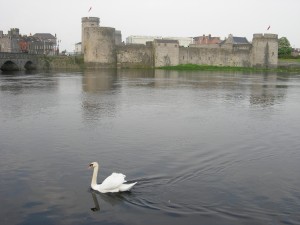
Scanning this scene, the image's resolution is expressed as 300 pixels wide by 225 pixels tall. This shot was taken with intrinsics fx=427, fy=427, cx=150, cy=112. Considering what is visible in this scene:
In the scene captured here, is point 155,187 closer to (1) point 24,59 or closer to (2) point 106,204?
(2) point 106,204

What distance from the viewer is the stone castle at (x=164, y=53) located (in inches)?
2280

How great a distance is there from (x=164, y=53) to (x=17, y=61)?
20520 millimetres

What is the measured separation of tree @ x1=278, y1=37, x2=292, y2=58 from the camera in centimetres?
8278

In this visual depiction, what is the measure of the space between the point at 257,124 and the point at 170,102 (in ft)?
20.8

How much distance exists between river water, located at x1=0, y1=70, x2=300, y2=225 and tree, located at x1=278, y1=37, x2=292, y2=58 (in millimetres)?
68966

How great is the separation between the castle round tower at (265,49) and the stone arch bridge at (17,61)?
31.9 meters

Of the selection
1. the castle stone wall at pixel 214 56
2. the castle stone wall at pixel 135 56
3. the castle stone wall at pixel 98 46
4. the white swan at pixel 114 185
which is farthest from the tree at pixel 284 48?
the white swan at pixel 114 185

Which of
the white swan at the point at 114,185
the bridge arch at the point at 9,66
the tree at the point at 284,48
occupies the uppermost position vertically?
the tree at the point at 284,48

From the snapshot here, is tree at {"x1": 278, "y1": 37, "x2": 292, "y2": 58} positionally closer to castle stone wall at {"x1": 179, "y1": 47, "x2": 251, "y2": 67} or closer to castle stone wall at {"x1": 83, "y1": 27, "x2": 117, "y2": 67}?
castle stone wall at {"x1": 179, "y1": 47, "x2": 251, "y2": 67}

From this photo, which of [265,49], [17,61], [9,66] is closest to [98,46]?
[17,61]

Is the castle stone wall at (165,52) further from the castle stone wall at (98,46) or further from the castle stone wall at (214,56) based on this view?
the castle stone wall at (98,46)

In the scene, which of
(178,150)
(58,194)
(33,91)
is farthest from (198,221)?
(33,91)

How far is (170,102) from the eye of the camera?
20031mm

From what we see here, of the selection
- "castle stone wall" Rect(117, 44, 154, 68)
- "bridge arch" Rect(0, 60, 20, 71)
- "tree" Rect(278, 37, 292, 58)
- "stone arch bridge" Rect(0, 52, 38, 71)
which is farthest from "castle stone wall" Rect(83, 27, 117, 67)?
"tree" Rect(278, 37, 292, 58)
